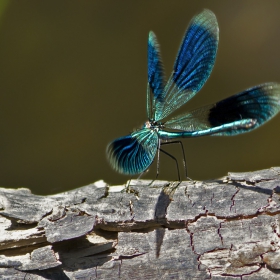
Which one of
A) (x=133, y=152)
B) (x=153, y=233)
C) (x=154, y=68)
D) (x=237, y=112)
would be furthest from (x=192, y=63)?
(x=153, y=233)

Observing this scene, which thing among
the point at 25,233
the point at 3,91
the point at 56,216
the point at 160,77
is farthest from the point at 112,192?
the point at 3,91

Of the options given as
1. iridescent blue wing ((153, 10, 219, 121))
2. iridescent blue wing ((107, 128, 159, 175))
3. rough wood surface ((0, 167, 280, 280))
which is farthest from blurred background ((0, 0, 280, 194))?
rough wood surface ((0, 167, 280, 280))

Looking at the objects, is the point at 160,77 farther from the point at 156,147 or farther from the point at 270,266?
the point at 270,266

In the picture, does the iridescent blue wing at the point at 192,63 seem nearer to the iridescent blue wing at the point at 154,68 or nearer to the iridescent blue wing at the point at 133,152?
the iridescent blue wing at the point at 154,68

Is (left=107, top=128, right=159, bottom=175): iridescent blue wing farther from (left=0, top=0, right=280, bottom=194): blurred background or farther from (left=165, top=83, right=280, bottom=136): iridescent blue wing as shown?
(left=0, top=0, right=280, bottom=194): blurred background

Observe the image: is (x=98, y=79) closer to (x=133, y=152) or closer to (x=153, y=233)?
(x=133, y=152)
